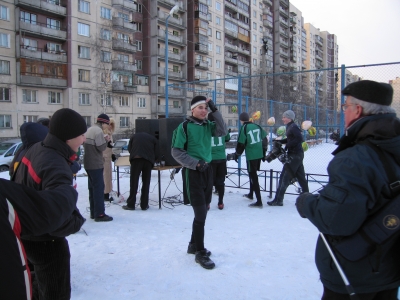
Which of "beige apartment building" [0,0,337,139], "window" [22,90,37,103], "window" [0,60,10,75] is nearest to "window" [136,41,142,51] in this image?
"beige apartment building" [0,0,337,139]

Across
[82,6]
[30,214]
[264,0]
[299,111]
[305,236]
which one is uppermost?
[264,0]

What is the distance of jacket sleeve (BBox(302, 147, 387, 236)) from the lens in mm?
1604

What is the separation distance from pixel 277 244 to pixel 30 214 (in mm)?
3882

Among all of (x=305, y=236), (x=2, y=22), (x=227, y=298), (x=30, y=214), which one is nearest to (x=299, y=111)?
(x=305, y=236)

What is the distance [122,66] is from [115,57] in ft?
5.39

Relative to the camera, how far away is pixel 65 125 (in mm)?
2268

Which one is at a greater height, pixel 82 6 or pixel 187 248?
pixel 82 6

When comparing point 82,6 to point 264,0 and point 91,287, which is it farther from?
point 264,0

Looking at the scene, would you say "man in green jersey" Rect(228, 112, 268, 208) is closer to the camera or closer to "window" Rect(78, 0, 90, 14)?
the camera

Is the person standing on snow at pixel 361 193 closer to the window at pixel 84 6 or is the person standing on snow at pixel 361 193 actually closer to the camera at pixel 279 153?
the camera at pixel 279 153

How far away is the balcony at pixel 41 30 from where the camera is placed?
30.4m

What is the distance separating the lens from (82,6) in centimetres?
3491

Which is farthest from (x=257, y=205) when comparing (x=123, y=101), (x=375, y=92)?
(x=123, y=101)

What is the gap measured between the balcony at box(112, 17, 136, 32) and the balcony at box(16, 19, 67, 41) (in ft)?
19.9
